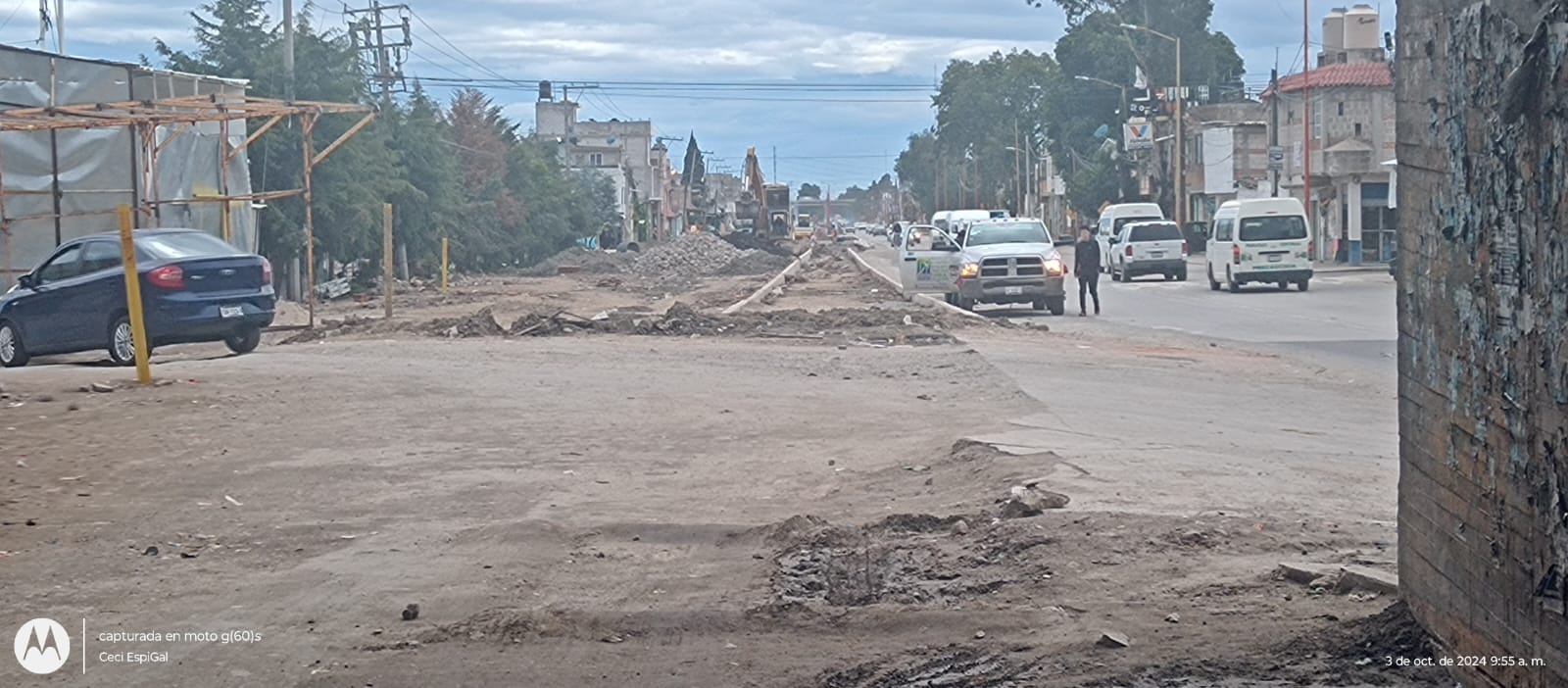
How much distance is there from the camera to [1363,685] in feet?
17.6

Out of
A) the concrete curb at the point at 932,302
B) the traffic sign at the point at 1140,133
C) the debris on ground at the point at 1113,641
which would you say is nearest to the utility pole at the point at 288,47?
the concrete curb at the point at 932,302

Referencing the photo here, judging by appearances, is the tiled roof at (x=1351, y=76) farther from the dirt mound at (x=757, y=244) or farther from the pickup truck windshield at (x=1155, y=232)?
the dirt mound at (x=757, y=244)

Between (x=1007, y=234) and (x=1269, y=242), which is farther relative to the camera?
(x=1269, y=242)

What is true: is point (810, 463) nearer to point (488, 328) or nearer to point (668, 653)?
point (668, 653)

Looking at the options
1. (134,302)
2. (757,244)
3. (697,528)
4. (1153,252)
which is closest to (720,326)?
(134,302)

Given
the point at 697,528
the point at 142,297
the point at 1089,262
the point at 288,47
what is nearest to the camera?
the point at 697,528

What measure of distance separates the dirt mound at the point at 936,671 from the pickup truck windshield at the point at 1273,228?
33496 millimetres

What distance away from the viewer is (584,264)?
66.2 metres

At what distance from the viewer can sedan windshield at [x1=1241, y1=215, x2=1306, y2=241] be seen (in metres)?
38.1

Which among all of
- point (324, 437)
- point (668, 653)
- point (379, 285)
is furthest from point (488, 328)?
point (379, 285)

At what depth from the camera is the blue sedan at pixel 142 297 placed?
18.3 metres

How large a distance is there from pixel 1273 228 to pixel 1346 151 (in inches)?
1022

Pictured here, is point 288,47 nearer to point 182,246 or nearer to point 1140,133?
point 182,246

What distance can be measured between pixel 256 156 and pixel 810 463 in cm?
3112
